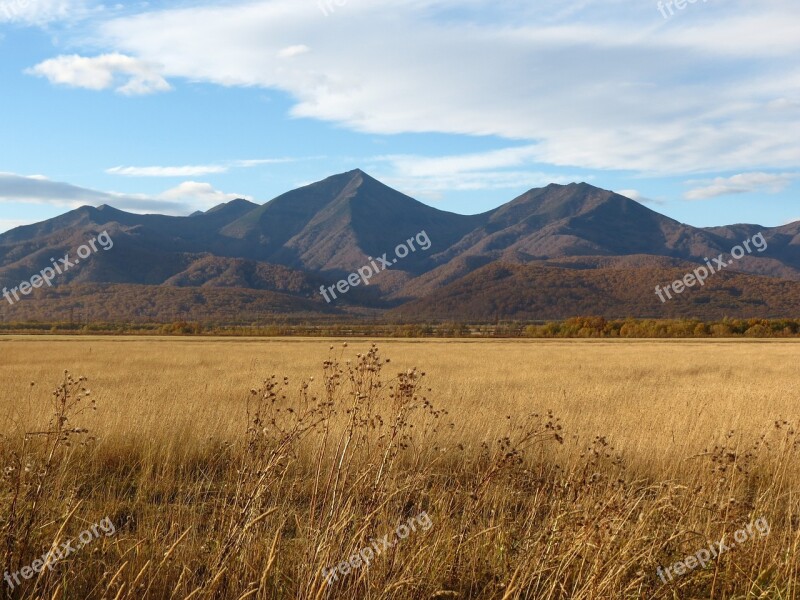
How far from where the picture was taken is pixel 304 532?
6.18m

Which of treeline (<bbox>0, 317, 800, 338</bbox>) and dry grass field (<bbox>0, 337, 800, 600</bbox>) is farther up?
dry grass field (<bbox>0, 337, 800, 600</bbox>)

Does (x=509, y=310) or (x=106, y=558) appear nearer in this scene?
(x=106, y=558)

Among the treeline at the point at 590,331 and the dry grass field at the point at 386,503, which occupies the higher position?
the dry grass field at the point at 386,503

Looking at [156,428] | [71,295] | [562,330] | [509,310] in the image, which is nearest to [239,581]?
[156,428]

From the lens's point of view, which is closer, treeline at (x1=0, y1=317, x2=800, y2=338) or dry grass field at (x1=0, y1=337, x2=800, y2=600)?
dry grass field at (x1=0, y1=337, x2=800, y2=600)

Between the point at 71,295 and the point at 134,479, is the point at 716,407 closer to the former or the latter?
the point at 134,479

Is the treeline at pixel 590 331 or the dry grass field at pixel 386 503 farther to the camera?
the treeline at pixel 590 331

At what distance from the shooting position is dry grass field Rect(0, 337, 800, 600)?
4926mm

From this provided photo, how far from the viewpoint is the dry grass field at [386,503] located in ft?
16.2

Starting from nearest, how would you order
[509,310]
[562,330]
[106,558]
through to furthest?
[106,558] → [562,330] → [509,310]

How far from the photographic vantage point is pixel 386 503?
17.5 feet

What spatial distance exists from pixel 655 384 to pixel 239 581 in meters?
20.4

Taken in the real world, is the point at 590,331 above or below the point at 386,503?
below

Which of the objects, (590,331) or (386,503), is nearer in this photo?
(386,503)
